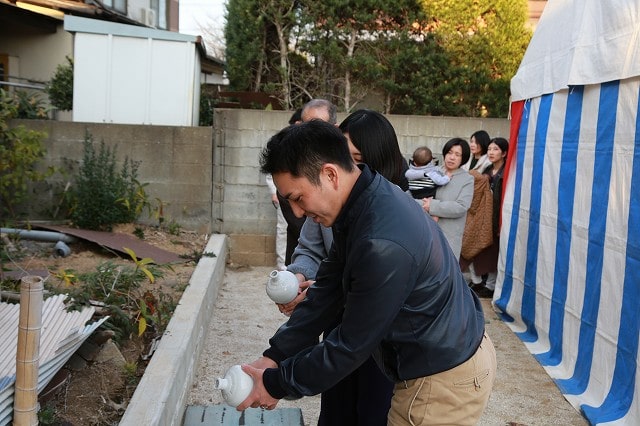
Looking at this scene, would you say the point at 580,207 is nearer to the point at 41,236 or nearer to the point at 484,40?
the point at 41,236

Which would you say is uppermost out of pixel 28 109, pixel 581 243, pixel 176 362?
pixel 28 109

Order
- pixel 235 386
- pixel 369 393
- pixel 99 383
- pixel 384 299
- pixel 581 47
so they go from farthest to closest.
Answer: pixel 581 47 < pixel 99 383 < pixel 369 393 < pixel 235 386 < pixel 384 299

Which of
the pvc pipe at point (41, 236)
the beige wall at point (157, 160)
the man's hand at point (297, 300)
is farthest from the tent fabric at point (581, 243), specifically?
the pvc pipe at point (41, 236)

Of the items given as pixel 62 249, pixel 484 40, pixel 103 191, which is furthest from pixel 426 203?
pixel 484 40

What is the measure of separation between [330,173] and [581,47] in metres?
3.51

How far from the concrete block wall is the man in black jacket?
604cm

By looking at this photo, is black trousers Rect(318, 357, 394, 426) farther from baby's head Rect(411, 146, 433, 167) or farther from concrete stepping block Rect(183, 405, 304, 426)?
baby's head Rect(411, 146, 433, 167)

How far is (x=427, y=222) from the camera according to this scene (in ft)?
6.44

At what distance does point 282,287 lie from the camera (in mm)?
2779

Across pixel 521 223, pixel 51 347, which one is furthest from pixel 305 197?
pixel 521 223

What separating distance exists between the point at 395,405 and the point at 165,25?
17303 millimetres

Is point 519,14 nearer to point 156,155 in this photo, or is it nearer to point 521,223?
point 521,223

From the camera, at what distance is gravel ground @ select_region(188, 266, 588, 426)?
4152 mm

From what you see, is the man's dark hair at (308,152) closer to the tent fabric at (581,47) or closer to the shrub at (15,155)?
the tent fabric at (581,47)
